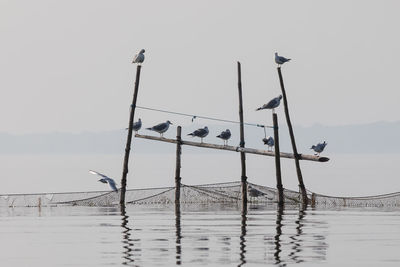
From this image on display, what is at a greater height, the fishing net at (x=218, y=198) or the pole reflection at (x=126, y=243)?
the fishing net at (x=218, y=198)

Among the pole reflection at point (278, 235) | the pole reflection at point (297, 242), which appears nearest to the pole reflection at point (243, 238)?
the pole reflection at point (278, 235)

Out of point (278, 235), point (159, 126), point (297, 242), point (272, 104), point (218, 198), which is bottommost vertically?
point (297, 242)

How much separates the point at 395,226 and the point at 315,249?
30.4 feet

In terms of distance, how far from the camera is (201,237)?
1458 inches

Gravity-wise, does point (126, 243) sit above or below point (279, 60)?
below

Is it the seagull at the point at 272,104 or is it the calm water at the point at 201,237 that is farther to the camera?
the seagull at the point at 272,104

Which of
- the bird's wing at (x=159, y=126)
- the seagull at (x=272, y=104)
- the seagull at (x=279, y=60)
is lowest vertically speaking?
the bird's wing at (x=159, y=126)

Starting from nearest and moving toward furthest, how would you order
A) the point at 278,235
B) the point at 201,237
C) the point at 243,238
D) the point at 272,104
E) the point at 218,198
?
the point at 243,238 < the point at 201,237 < the point at 278,235 < the point at 272,104 < the point at 218,198

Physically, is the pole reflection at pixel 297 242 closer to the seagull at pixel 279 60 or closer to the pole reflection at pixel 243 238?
the pole reflection at pixel 243 238

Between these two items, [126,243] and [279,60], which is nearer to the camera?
[126,243]

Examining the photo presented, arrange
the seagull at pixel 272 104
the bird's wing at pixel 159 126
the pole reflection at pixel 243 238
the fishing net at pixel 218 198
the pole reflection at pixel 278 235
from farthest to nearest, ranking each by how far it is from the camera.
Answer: the bird's wing at pixel 159 126, the seagull at pixel 272 104, the fishing net at pixel 218 198, the pole reflection at pixel 278 235, the pole reflection at pixel 243 238

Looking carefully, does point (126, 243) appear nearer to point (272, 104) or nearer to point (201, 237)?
point (201, 237)

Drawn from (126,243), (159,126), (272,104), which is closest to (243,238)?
(126,243)

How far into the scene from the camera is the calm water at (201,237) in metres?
31.2
